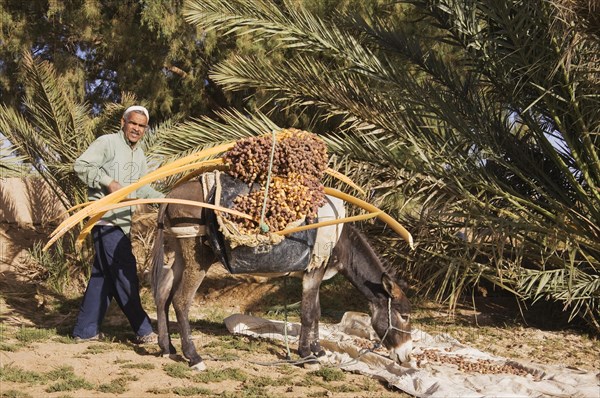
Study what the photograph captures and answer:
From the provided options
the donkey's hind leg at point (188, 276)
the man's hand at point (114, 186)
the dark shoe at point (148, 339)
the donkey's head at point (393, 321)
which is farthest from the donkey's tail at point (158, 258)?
the donkey's head at point (393, 321)

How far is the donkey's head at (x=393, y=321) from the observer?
19.0ft

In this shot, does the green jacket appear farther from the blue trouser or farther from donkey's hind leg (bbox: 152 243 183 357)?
donkey's hind leg (bbox: 152 243 183 357)

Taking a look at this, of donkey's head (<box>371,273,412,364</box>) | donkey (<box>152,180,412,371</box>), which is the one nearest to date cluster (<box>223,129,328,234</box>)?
donkey (<box>152,180,412,371</box>)

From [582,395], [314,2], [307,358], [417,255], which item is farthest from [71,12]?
[582,395]

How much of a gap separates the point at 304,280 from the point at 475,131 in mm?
2751

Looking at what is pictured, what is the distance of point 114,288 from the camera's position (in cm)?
647

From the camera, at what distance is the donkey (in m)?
5.61

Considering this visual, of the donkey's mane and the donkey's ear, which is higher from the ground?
the donkey's mane

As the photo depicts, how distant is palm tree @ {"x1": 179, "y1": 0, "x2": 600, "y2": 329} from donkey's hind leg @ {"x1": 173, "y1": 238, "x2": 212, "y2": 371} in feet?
7.29

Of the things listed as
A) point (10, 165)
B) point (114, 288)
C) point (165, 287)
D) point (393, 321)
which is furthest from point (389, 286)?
point (10, 165)

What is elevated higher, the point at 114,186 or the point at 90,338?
the point at 114,186

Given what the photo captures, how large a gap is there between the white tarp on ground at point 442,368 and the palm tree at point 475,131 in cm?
66

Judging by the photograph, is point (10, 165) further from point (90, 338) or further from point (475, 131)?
point (475, 131)

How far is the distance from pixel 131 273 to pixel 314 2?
5.57 m
